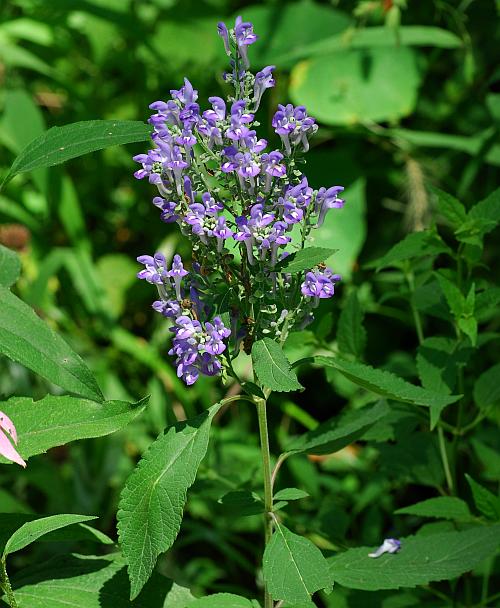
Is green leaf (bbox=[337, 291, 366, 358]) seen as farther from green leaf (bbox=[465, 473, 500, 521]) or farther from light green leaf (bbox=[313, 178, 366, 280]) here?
light green leaf (bbox=[313, 178, 366, 280])

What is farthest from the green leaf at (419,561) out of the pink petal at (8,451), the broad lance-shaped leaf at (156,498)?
the pink petal at (8,451)

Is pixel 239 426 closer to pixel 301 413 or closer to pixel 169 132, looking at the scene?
pixel 301 413

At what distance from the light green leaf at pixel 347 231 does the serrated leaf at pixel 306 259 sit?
1387mm

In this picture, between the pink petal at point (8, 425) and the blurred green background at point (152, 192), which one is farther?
the blurred green background at point (152, 192)

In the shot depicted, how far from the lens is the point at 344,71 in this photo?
2.79 metres

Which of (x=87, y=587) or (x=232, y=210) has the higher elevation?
(x=232, y=210)

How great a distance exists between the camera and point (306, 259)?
114 centimetres

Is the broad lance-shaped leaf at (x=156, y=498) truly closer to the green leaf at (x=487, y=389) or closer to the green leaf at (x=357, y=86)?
the green leaf at (x=487, y=389)

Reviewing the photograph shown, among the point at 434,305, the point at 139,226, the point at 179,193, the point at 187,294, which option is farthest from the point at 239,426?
the point at 179,193

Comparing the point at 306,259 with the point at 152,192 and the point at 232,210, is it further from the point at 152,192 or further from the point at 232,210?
the point at 152,192

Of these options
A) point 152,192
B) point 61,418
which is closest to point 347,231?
point 152,192

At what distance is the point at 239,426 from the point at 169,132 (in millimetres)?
1539

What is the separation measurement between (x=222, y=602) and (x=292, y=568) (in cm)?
13

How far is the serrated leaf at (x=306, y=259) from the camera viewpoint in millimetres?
1120
